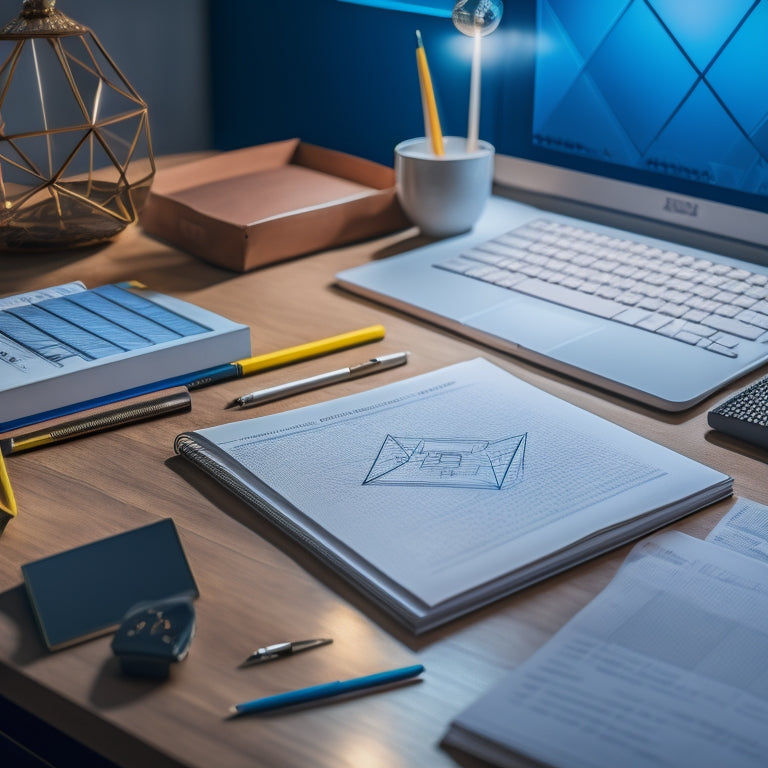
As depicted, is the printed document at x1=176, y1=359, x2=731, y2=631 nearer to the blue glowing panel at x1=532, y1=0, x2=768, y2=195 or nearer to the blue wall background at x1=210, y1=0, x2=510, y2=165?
the blue glowing panel at x1=532, y1=0, x2=768, y2=195

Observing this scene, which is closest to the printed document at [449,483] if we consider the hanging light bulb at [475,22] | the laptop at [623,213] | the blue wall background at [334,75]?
the laptop at [623,213]

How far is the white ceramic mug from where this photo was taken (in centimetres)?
111

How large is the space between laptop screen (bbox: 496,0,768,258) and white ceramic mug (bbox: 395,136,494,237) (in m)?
0.10

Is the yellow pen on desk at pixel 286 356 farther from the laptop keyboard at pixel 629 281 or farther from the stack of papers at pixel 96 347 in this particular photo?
the laptop keyboard at pixel 629 281

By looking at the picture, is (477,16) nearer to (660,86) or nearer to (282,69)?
(660,86)

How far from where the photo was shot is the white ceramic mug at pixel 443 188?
1106 millimetres

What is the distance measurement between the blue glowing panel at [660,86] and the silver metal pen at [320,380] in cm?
42

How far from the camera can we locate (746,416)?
73 centimetres

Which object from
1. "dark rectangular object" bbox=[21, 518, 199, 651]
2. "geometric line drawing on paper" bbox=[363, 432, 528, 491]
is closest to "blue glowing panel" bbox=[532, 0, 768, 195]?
"geometric line drawing on paper" bbox=[363, 432, 528, 491]

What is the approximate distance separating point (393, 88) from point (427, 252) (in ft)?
1.29

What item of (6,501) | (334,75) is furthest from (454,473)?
(334,75)

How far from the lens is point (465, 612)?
57cm

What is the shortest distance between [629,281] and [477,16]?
37 centimetres

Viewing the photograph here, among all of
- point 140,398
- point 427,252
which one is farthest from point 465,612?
point 427,252
